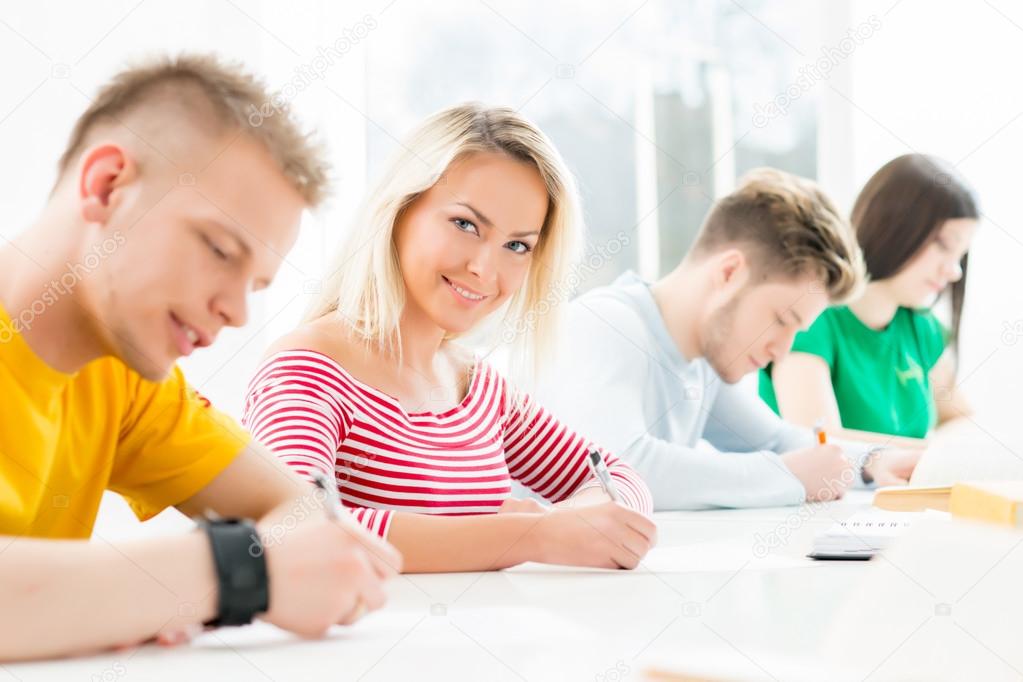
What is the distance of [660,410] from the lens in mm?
1833

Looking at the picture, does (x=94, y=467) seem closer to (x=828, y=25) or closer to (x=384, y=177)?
(x=384, y=177)

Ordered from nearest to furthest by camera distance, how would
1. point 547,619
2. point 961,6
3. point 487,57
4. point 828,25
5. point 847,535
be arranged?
point 547,619 → point 847,535 → point 487,57 → point 961,6 → point 828,25

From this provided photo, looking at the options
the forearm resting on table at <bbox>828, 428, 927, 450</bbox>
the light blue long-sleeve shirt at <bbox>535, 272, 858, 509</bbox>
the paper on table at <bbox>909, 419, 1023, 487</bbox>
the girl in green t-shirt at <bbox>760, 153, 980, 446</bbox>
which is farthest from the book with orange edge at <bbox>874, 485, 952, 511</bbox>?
the girl in green t-shirt at <bbox>760, 153, 980, 446</bbox>

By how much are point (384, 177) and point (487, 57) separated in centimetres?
159

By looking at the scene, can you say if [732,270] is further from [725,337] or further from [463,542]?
[463,542]

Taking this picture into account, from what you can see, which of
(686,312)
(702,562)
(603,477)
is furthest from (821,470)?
(702,562)

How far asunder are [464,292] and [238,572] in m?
0.65

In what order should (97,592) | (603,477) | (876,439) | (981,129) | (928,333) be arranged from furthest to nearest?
(981,129) → (928,333) → (876,439) → (603,477) → (97,592)

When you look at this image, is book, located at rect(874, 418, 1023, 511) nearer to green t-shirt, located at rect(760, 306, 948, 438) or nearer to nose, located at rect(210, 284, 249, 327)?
nose, located at rect(210, 284, 249, 327)

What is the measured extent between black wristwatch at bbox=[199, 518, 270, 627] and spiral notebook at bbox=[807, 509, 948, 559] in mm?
514

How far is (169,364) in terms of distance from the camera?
2.44 feet

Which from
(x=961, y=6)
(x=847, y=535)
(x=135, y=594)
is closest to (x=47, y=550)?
(x=135, y=594)

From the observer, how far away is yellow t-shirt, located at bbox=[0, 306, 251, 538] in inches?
30.3

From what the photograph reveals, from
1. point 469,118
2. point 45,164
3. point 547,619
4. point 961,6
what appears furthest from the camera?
point 961,6
